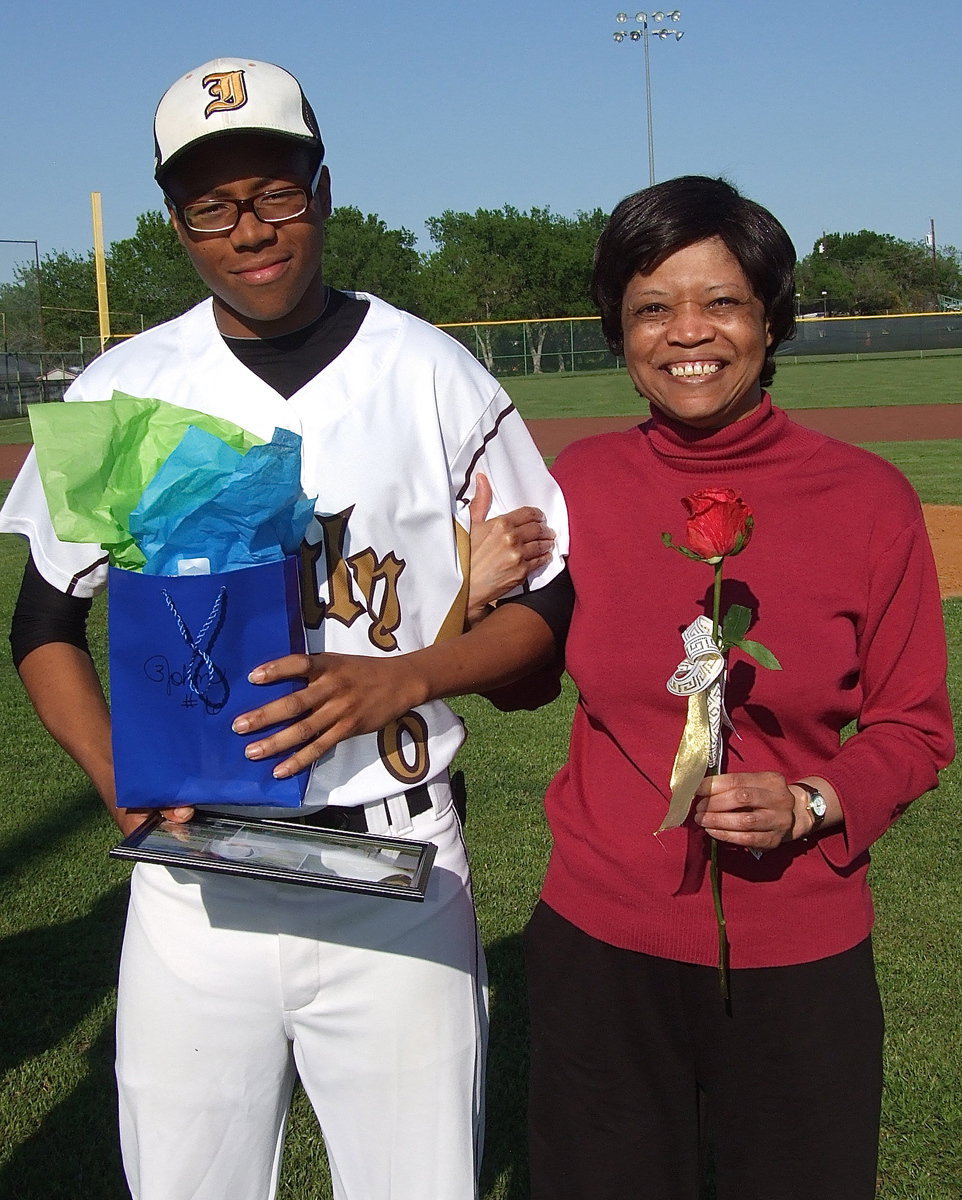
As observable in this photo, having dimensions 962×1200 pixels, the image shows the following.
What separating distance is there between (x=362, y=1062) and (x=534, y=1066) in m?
0.44

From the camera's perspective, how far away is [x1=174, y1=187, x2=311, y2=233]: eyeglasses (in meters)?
1.77

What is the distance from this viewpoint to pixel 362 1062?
1.79m

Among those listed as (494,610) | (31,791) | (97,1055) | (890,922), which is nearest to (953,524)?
(890,922)

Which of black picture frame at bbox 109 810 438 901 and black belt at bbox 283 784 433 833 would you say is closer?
black picture frame at bbox 109 810 438 901

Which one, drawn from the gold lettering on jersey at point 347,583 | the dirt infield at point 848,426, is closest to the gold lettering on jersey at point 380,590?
the gold lettering on jersey at point 347,583

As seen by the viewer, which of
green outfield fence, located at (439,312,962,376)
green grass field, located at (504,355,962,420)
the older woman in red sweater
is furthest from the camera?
green outfield fence, located at (439,312,962,376)

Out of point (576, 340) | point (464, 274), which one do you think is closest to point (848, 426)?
point (576, 340)

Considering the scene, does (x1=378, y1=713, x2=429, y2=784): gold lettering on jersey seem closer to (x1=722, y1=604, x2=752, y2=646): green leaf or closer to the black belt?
the black belt

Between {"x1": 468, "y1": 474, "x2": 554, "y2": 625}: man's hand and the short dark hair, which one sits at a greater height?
the short dark hair

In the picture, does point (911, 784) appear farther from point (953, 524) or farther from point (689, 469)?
point (953, 524)

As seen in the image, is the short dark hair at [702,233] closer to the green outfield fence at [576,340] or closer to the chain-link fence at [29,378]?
the chain-link fence at [29,378]

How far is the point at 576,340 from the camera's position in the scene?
128ft

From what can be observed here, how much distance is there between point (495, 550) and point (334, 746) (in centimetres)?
39

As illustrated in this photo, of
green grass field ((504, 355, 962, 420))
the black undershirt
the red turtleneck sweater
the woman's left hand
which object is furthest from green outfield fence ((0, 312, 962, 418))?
the woman's left hand
